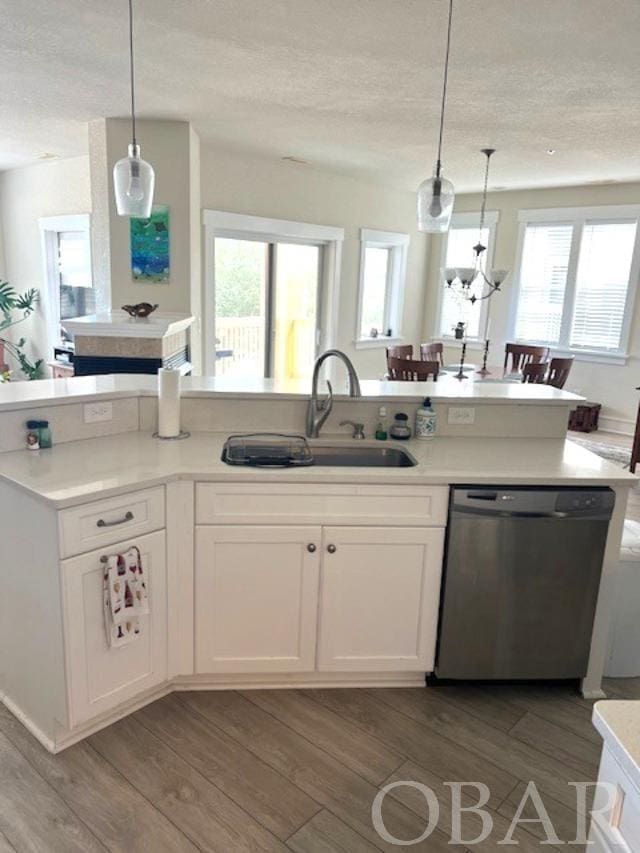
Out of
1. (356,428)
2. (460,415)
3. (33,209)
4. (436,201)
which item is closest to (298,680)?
(356,428)

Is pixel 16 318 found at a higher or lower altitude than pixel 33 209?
lower

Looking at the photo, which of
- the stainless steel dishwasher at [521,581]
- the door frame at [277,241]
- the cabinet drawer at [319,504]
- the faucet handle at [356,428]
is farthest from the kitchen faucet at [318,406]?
the door frame at [277,241]

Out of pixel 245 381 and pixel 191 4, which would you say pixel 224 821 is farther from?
pixel 191 4

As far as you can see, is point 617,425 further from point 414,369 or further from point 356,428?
point 356,428

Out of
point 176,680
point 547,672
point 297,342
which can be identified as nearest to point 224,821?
point 176,680

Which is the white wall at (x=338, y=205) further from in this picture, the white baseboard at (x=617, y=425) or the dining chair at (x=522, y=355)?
the white baseboard at (x=617, y=425)

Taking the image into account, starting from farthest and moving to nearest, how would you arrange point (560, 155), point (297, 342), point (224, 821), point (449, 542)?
point (297, 342)
point (560, 155)
point (449, 542)
point (224, 821)

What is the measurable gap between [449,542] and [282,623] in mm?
681

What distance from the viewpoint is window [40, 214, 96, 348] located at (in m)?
6.32

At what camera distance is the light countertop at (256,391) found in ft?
7.75

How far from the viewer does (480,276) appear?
24.6 ft

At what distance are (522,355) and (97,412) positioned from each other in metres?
5.07

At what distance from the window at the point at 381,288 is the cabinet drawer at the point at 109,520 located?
205 inches

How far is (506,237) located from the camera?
7102 mm
